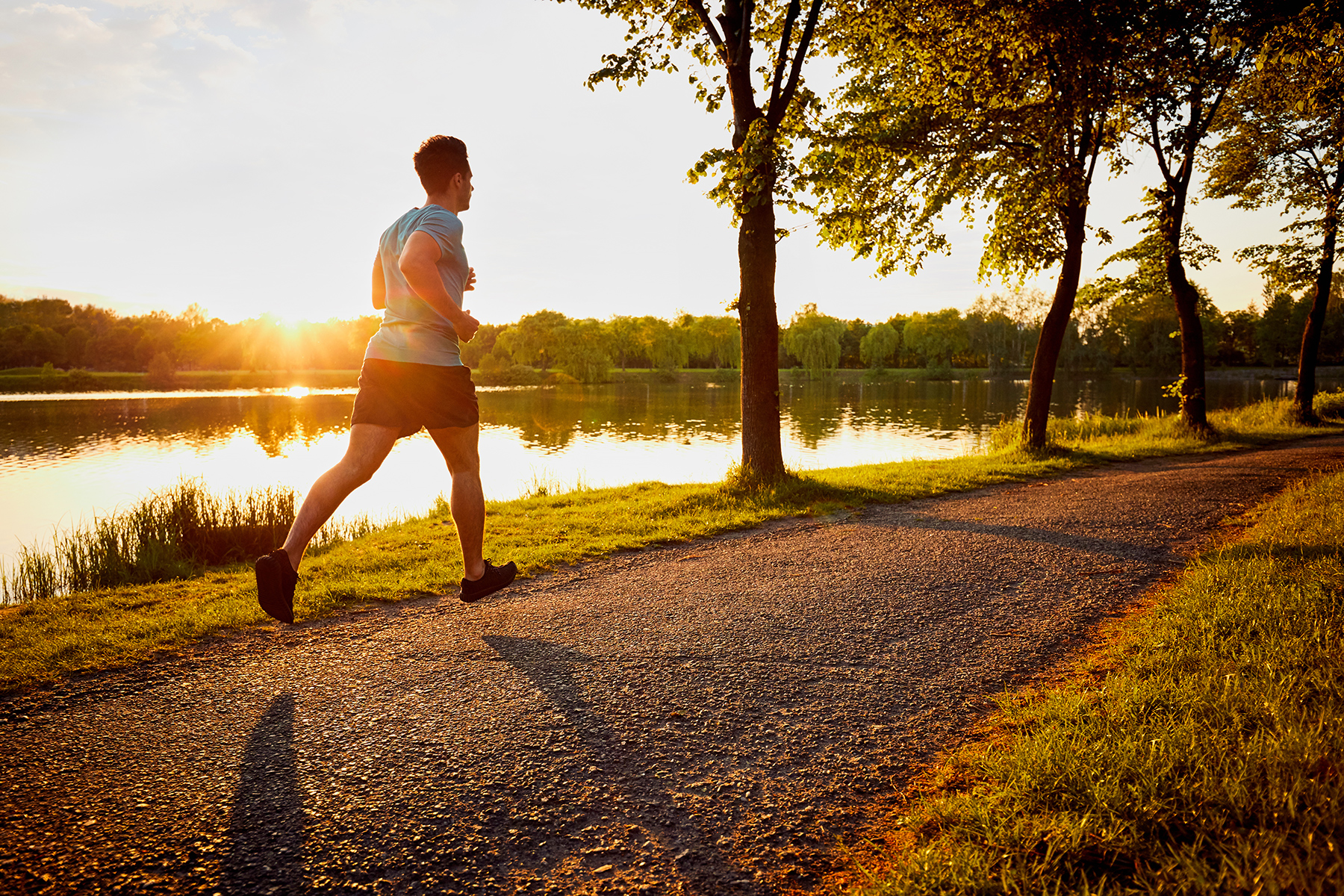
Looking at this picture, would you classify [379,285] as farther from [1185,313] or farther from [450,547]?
[1185,313]

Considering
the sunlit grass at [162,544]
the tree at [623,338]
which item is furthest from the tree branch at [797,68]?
the tree at [623,338]

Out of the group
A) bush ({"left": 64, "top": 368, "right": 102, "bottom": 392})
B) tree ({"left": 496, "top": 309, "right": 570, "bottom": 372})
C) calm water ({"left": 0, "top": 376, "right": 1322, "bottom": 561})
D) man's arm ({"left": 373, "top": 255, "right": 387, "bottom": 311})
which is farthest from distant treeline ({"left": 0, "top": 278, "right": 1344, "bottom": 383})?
man's arm ({"left": 373, "top": 255, "right": 387, "bottom": 311})

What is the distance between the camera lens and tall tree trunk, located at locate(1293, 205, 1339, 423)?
16.7 meters

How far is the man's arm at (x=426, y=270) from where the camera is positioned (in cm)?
348

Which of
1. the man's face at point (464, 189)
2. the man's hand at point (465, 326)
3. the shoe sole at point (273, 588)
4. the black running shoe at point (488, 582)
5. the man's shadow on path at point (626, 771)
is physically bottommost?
the man's shadow on path at point (626, 771)

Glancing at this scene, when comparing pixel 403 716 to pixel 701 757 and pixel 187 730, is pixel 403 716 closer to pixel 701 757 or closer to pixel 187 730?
pixel 187 730

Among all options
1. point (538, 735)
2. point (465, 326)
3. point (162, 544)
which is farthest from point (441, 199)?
point (162, 544)

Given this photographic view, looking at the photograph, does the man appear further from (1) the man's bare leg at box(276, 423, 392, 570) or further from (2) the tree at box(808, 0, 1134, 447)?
(2) the tree at box(808, 0, 1134, 447)

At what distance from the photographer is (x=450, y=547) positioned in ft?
21.7

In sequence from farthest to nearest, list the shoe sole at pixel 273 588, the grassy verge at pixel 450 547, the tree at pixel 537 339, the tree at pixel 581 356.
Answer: the tree at pixel 537 339 → the tree at pixel 581 356 → the grassy verge at pixel 450 547 → the shoe sole at pixel 273 588

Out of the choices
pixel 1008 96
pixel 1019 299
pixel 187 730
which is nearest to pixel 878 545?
pixel 187 730

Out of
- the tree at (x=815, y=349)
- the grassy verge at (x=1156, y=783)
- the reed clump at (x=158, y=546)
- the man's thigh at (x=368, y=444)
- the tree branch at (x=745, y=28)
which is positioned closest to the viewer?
the grassy verge at (x=1156, y=783)

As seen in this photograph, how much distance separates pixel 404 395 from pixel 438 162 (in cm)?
131

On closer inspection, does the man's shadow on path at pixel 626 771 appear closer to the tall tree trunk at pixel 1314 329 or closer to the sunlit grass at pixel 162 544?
the sunlit grass at pixel 162 544
